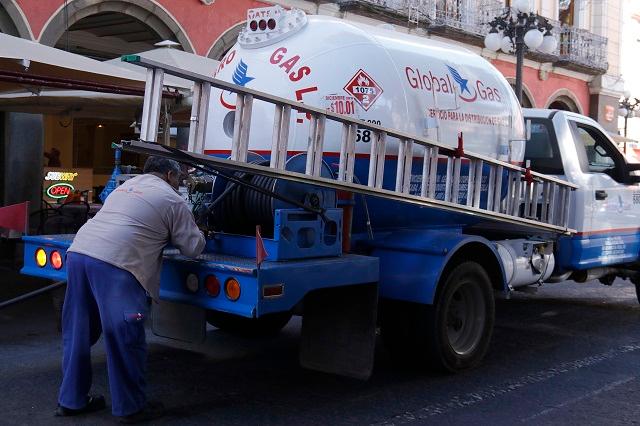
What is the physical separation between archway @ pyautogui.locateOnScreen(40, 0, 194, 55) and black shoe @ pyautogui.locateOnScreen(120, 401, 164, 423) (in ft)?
28.8

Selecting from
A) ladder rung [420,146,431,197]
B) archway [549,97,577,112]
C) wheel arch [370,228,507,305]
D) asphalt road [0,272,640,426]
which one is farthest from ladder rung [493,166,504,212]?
archway [549,97,577,112]

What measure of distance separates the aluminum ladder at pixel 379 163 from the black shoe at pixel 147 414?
1.56m

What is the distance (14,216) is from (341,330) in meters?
2.54

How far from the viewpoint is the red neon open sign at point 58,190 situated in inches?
520

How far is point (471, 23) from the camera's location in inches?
829

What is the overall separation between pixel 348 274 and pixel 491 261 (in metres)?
1.84

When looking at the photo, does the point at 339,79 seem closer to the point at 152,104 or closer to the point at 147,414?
the point at 152,104

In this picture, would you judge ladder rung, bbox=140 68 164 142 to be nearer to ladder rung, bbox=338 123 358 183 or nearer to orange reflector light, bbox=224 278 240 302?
orange reflector light, bbox=224 278 240 302

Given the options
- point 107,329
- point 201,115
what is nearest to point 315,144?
point 201,115

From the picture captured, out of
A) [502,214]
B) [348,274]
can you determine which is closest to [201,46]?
[502,214]

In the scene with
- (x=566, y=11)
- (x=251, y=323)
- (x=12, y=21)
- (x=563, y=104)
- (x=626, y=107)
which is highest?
(x=566, y=11)

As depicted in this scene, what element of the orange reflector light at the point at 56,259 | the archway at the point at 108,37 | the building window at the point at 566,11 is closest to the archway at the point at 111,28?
the archway at the point at 108,37

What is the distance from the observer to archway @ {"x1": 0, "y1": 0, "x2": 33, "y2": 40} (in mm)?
11875

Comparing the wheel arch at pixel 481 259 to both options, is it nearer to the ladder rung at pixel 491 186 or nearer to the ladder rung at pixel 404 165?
the ladder rung at pixel 491 186
